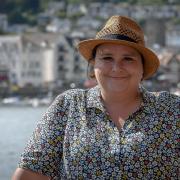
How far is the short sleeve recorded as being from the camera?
9.62 feet

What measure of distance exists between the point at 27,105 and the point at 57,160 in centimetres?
5090

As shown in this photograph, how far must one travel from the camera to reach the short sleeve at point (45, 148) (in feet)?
9.62

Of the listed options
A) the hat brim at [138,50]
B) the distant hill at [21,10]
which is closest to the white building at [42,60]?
the distant hill at [21,10]

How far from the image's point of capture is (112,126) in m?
2.96

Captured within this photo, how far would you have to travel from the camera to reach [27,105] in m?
53.8

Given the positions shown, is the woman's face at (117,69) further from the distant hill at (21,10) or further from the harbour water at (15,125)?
the distant hill at (21,10)

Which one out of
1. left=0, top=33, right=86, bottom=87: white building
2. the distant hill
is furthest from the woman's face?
the distant hill

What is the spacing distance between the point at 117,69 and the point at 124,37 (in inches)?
3.5

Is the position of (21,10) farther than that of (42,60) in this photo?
Yes

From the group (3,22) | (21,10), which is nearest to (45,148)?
(3,22)

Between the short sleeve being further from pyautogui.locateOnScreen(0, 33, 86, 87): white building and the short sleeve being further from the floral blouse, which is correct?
pyautogui.locateOnScreen(0, 33, 86, 87): white building

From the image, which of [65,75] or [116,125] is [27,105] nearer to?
[65,75]

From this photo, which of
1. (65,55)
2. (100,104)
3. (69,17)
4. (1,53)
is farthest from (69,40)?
(100,104)

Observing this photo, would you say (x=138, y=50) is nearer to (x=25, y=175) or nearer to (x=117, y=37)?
(x=117, y=37)
